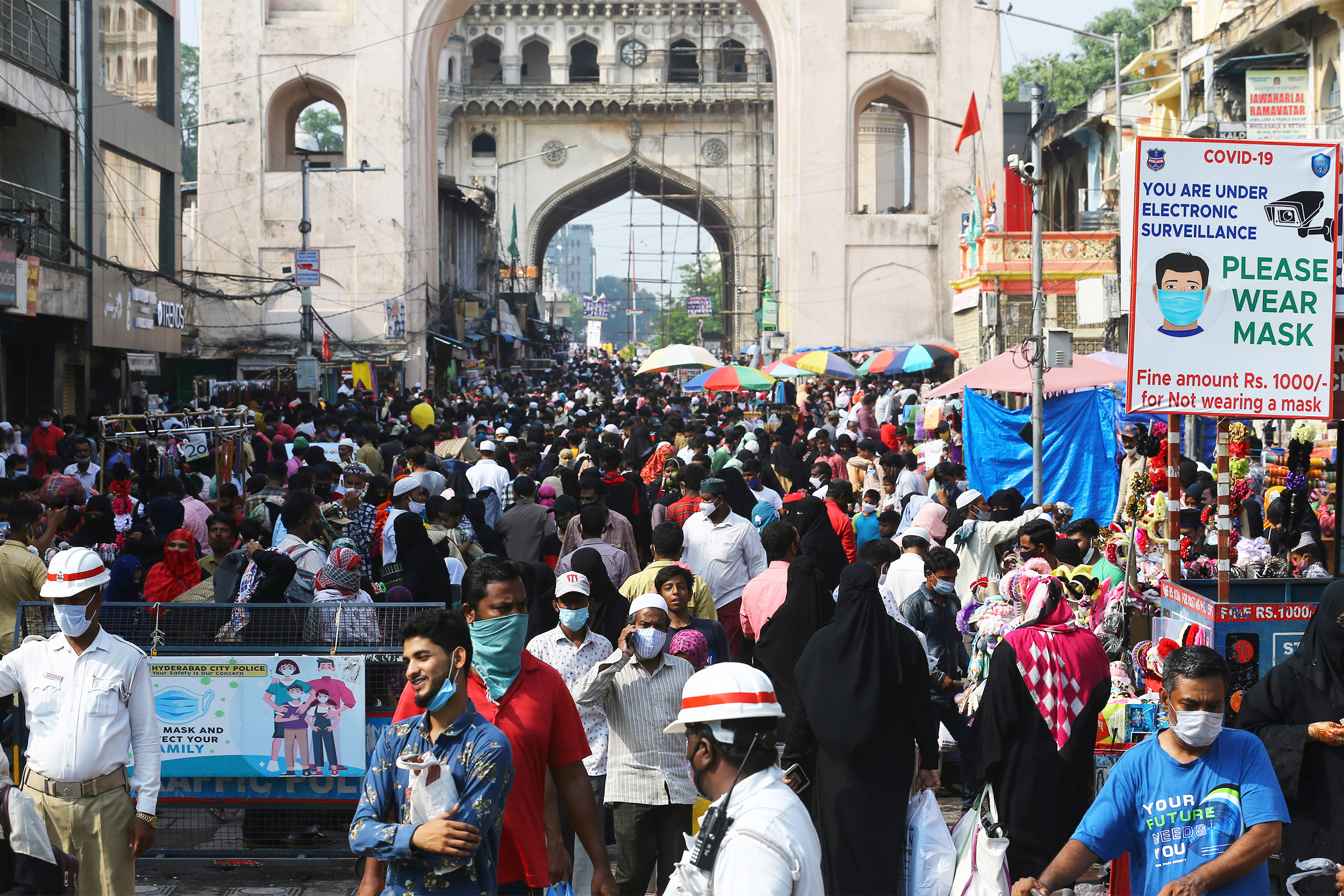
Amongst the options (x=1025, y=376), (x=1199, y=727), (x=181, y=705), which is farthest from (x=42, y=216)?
(x=1199, y=727)

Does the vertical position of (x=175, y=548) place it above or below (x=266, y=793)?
above

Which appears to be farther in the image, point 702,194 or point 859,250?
point 702,194

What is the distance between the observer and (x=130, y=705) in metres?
4.24

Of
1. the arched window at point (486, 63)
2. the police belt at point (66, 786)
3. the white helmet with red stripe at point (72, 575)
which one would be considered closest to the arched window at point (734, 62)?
the arched window at point (486, 63)

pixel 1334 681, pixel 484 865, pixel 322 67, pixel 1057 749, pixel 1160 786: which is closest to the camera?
pixel 484 865

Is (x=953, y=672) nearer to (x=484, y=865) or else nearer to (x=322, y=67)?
(x=484, y=865)

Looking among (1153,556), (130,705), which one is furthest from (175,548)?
(1153,556)

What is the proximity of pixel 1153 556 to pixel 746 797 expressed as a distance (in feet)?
16.6

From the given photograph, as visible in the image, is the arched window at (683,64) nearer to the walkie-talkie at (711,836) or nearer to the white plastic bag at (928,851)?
the white plastic bag at (928,851)

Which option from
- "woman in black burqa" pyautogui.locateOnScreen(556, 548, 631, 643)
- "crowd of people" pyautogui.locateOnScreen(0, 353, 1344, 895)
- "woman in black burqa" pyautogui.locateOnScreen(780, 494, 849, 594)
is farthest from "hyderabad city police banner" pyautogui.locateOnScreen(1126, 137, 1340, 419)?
"woman in black burqa" pyautogui.locateOnScreen(780, 494, 849, 594)

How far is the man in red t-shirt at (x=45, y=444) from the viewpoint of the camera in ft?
42.3

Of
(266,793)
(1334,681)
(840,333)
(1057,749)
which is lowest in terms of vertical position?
(266,793)

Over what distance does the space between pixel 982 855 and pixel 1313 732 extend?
3.32 ft

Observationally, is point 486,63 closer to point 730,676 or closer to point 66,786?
point 66,786
